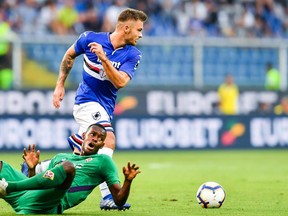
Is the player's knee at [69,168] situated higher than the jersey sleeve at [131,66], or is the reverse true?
the jersey sleeve at [131,66]

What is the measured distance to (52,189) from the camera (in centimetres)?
783

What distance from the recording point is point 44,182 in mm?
7668

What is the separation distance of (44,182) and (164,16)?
59.8 ft

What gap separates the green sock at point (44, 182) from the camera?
7.65m

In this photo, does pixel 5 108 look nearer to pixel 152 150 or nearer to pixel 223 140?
pixel 152 150

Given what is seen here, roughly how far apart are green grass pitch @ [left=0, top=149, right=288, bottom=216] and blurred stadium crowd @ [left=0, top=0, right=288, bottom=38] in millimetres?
4297

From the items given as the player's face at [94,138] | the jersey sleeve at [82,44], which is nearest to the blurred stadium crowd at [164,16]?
the jersey sleeve at [82,44]

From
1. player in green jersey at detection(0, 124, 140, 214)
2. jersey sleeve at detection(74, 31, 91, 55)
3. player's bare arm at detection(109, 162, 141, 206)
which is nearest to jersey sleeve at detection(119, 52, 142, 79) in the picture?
jersey sleeve at detection(74, 31, 91, 55)

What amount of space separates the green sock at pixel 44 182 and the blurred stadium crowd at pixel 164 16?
49.9ft

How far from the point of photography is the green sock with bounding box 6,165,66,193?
7.65 meters

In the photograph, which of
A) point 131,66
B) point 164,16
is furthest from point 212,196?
point 164,16

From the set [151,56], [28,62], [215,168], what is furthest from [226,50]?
[215,168]

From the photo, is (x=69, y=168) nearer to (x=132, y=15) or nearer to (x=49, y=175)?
(x=49, y=175)

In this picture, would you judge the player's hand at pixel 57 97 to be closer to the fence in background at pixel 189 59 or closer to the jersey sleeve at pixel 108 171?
the jersey sleeve at pixel 108 171
